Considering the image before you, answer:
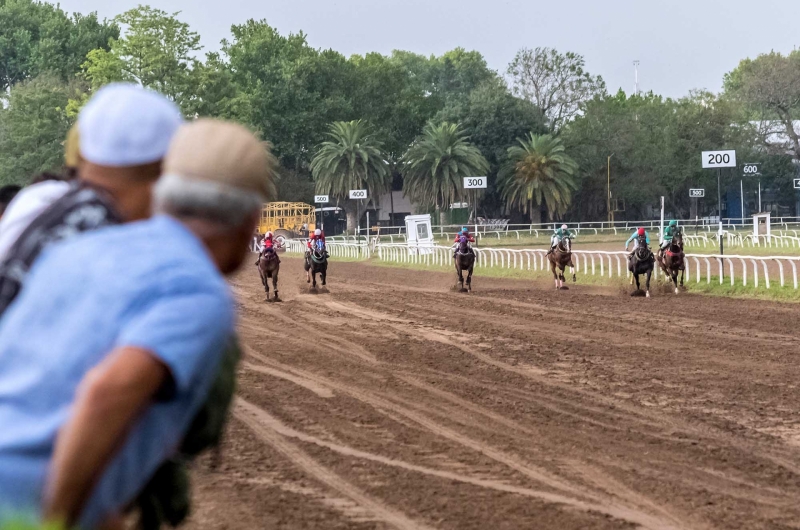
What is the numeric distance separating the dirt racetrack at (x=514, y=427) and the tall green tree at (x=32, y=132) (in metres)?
57.2

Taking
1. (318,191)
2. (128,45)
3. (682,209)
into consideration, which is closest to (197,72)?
(128,45)

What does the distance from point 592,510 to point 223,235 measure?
16.0 ft

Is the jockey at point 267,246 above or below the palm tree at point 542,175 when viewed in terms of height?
below

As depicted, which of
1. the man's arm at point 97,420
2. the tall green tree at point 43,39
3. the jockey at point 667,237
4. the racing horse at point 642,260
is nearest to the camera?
the man's arm at point 97,420

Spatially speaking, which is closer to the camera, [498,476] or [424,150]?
[498,476]

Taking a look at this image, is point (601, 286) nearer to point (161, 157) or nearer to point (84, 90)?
point (161, 157)

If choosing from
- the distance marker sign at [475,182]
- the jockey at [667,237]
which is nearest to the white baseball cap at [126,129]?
the jockey at [667,237]

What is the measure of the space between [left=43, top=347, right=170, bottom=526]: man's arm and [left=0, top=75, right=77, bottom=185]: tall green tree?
7181 centimetres

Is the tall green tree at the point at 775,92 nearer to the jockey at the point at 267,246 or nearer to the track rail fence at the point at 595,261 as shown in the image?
the track rail fence at the point at 595,261

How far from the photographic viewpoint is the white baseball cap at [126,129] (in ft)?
7.47

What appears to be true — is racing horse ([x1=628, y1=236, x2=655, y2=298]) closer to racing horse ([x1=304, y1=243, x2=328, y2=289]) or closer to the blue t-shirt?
racing horse ([x1=304, y1=243, x2=328, y2=289])

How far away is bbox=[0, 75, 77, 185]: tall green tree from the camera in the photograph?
235ft

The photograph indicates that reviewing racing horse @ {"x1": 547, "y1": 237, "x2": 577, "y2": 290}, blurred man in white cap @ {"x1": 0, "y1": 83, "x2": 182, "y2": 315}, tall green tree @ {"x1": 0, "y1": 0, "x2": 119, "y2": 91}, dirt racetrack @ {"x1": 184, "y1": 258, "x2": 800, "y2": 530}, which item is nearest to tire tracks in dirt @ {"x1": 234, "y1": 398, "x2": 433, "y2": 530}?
dirt racetrack @ {"x1": 184, "y1": 258, "x2": 800, "y2": 530}

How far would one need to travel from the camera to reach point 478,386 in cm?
1173
